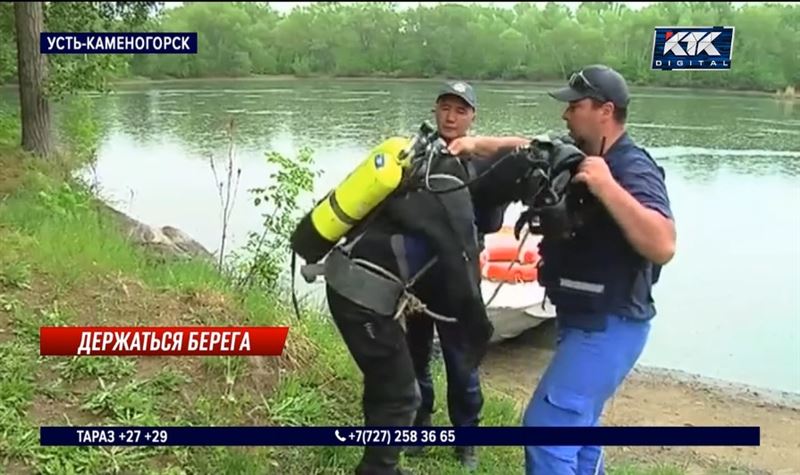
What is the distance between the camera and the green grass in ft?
10.2

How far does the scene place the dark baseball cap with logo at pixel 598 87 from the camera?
252 centimetres

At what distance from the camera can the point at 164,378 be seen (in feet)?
11.3

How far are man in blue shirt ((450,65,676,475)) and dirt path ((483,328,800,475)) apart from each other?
1707 millimetres

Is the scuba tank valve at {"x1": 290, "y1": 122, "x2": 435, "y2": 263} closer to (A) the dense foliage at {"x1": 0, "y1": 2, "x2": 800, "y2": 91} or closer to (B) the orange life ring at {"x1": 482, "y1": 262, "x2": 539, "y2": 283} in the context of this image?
(A) the dense foliage at {"x1": 0, "y1": 2, "x2": 800, "y2": 91}

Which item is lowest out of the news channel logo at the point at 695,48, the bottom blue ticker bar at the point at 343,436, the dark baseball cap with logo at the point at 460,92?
the bottom blue ticker bar at the point at 343,436

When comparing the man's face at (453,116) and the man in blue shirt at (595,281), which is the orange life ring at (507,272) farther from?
the man in blue shirt at (595,281)

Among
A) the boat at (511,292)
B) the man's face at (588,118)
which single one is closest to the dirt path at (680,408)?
the boat at (511,292)

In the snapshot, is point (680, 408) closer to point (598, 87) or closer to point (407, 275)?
point (407, 275)

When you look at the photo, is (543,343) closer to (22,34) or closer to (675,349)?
(675,349)

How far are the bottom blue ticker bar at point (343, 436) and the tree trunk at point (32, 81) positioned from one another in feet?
13.7

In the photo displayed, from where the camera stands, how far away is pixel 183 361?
3.54 metres

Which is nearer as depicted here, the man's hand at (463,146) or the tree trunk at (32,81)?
the man's hand at (463,146)

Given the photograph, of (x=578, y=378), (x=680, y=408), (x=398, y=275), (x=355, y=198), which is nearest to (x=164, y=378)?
(x=398, y=275)
